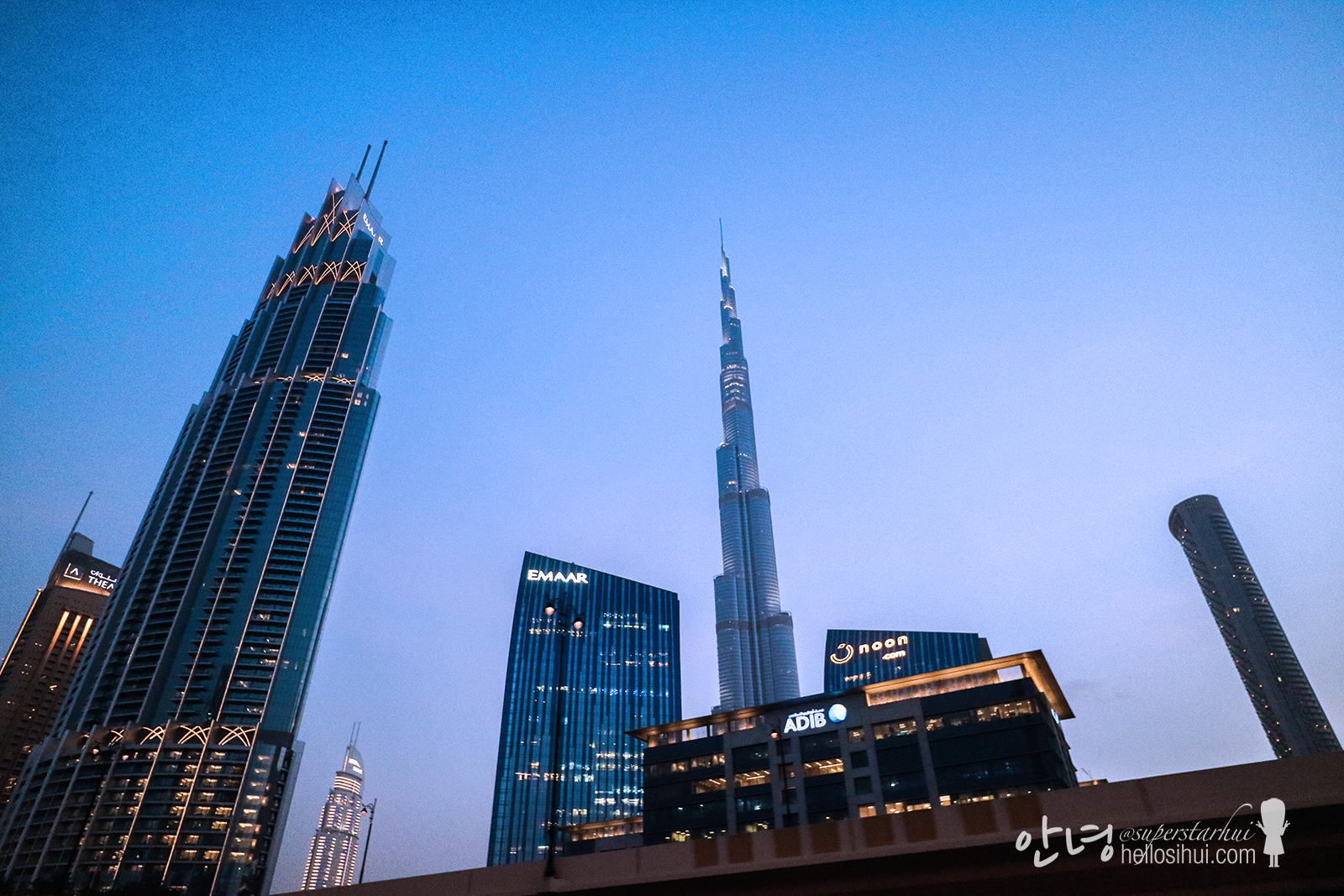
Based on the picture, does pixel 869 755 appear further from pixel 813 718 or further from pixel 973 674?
pixel 973 674

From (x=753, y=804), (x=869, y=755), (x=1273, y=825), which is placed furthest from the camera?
(x=753, y=804)

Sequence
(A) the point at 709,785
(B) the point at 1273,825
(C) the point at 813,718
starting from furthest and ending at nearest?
(A) the point at 709,785, (C) the point at 813,718, (B) the point at 1273,825

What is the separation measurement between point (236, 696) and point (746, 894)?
567 feet

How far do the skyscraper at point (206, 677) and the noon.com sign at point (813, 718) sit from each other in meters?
113

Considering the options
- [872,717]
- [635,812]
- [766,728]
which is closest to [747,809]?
[766,728]

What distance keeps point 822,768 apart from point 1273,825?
91311 mm

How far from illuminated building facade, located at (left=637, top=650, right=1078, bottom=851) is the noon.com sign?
151 mm

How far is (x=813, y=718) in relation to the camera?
100625 mm

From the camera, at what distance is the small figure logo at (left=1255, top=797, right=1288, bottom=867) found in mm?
13586

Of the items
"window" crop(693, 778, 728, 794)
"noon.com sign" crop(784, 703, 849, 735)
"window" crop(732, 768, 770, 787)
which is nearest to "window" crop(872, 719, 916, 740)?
"noon.com sign" crop(784, 703, 849, 735)

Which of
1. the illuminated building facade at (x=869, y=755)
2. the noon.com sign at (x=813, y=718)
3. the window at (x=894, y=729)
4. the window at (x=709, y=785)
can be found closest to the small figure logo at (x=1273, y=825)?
the illuminated building facade at (x=869, y=755)

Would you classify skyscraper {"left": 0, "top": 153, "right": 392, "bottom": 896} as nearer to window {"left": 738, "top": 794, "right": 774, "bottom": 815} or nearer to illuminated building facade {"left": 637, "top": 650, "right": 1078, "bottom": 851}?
illuminated building facade {"left": 637, "top": 650, "right": 1078, "bottom": 851}

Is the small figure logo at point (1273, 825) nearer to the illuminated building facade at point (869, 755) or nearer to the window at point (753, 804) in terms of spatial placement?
the illuminated building facade at point (869, 755)

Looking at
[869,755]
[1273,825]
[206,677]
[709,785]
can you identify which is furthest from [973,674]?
[206,677]
